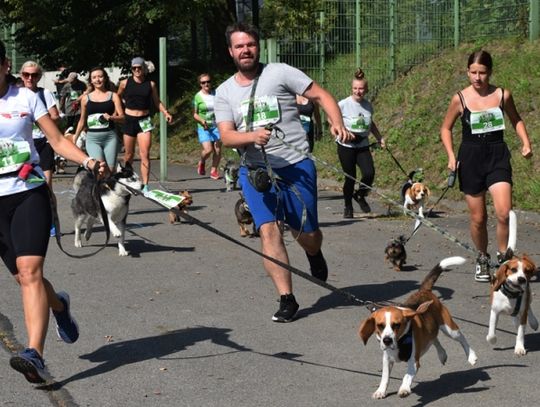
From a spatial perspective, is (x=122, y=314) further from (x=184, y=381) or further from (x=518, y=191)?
(x=518, y=191)

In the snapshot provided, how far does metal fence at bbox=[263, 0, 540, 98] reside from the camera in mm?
22078

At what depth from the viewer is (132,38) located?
1330 inches

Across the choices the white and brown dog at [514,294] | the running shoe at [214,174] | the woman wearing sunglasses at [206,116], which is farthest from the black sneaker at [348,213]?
the white and brown dog at [514,294]

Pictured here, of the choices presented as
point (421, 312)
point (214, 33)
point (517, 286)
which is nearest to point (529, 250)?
point (517, 286)

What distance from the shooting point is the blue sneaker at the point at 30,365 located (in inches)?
246

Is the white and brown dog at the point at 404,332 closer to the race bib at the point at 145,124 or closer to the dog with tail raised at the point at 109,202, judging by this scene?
the dog with tail raised at the point at 109,202

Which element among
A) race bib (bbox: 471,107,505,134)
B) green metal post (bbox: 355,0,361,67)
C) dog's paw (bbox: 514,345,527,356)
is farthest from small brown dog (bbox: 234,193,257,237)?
green metal post (bbox: 355,0,361,67)

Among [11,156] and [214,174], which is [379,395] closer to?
[11,156]

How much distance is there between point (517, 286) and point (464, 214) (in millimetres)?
7881

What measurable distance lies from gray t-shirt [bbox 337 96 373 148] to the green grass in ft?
6.69

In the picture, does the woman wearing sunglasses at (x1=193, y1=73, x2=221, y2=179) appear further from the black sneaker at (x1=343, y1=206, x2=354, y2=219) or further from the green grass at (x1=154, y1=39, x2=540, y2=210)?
the black sneaker at (x1=343, y1=206, x2=354, y2=219)

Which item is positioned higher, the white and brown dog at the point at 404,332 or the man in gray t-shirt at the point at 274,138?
the man in gray t-shirt at the point at 274,138

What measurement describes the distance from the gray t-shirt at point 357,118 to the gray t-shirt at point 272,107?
6139 millimetres

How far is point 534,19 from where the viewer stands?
791 inches
